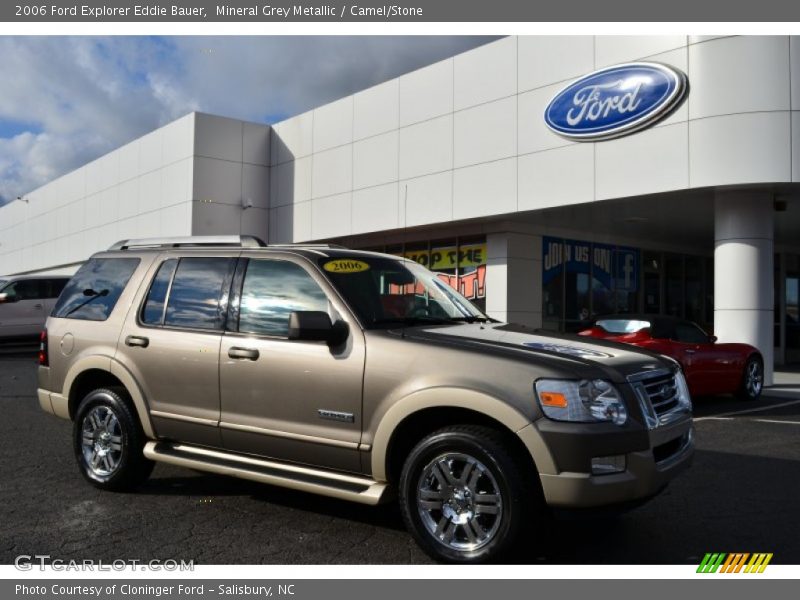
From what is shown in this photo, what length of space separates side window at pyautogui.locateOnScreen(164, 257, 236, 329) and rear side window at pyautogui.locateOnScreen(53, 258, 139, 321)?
63 cm

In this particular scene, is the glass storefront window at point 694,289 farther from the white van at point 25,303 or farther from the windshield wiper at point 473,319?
the windshield wiper at point 473,319

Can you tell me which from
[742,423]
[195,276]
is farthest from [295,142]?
[195,276]

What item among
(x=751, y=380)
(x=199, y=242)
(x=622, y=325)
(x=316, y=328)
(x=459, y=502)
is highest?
(x=199, y=242)

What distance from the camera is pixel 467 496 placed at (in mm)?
3971

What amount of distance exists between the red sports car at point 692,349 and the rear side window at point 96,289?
24.8ft

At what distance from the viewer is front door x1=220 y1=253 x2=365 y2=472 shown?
4422mm

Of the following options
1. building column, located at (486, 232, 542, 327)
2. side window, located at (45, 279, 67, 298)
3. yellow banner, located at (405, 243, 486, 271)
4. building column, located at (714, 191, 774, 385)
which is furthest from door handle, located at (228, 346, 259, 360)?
side window, located at (45, 279, 67, 298)

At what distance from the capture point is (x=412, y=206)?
1858 cm

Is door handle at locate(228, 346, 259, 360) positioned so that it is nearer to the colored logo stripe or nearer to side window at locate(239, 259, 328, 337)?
side window at locate(239, 259, 328, 337)

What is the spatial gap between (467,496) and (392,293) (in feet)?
5.34

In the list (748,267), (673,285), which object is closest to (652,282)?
(673,285)

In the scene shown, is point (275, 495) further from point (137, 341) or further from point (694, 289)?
point (694, 289)

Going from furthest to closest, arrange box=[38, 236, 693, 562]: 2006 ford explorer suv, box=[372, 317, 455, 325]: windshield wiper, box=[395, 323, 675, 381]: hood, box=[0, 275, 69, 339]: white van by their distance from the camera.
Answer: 1. box=[0, 275, 69, 339]: white van
2. box=[372, 317, 455, 325]: windshield wiper
3. box=[395, 323, 675, 381]: hood
4. box=[38, 236, 693, 562]: 2006 ford explorer suv

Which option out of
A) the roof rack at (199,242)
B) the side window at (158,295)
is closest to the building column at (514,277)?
the roof rack at (199,242)
